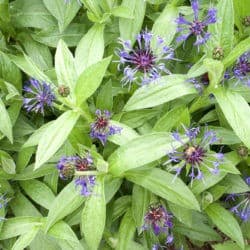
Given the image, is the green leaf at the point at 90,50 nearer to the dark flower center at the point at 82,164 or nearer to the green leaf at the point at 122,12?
the green leaf at the point at 122,12

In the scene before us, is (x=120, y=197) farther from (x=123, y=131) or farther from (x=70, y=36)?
(x=70, y=36)

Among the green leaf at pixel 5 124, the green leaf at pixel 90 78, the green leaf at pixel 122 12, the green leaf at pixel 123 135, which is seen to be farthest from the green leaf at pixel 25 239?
the green leaf at pixel 122 12

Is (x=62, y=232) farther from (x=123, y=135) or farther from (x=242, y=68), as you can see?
(x=242, y=68)

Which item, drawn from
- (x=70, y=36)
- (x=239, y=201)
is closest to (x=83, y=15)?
(x=70, y=36)

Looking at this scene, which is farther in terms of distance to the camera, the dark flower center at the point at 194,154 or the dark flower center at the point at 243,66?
the dark flower center at the point at 243,66

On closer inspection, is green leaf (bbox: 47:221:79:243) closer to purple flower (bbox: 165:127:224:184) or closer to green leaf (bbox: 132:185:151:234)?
green leaf (bbox: 132:185:151:234)

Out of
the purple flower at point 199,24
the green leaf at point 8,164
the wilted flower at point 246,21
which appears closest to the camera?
the purple flower at point 199,24
